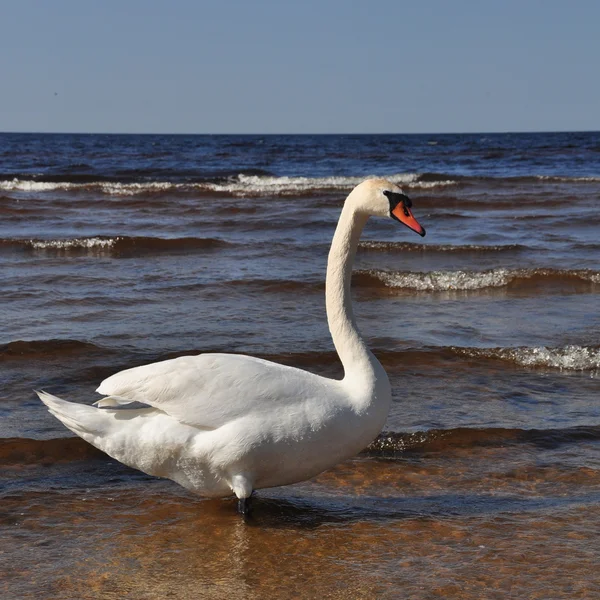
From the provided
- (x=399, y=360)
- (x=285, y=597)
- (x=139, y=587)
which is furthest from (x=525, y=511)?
(x=399, y=360)

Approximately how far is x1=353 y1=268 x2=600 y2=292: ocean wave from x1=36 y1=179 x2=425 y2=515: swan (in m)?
6.55

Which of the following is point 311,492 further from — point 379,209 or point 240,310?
point 240,310

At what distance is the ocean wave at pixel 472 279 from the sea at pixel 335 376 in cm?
3

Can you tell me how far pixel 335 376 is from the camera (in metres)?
6.91

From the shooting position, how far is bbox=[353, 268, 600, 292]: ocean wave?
35.1 ft

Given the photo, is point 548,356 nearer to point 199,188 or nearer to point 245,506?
point 245,506

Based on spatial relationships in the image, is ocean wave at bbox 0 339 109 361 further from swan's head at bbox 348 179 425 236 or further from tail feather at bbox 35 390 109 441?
swan's head at bbox 348 179 425 236

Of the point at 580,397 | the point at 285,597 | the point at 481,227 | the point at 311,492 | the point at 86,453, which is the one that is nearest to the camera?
the point at 285,597

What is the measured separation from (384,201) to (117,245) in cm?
994

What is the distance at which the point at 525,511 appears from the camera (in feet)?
14.4

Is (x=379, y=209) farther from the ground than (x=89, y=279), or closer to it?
farther from the ground

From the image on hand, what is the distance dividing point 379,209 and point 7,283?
23.6 ft

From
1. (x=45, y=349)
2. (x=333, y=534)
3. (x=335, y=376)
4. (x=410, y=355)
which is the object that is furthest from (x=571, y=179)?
(x=333, y=534)

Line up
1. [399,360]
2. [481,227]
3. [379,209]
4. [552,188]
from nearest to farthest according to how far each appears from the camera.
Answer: [379,209] → [399,360] → [481,227] → [552,188]
